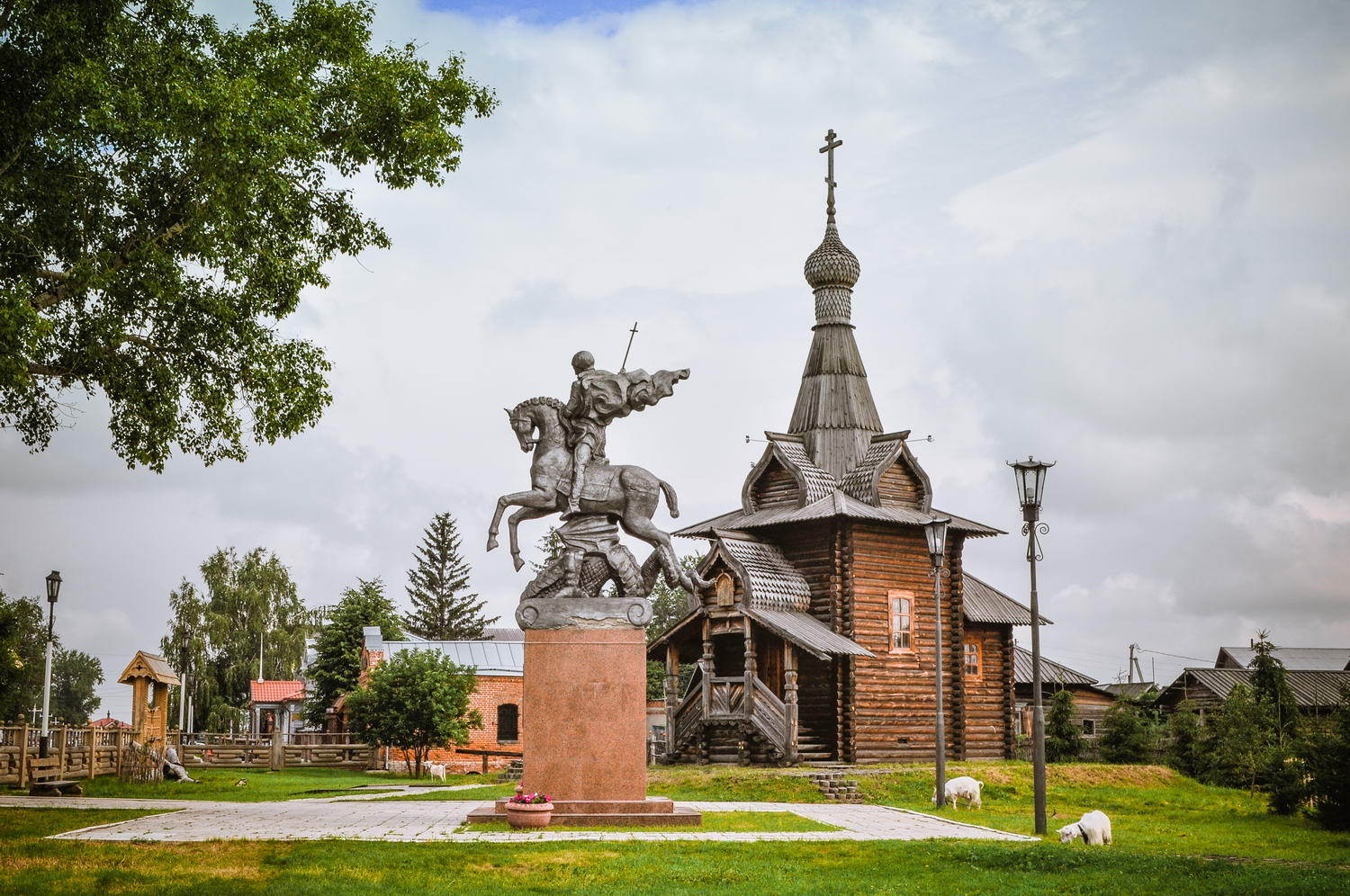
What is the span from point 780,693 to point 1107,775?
7677mm

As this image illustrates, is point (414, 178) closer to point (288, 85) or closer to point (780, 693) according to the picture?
point (288, 85)

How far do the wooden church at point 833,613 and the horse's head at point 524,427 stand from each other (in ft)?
38.8

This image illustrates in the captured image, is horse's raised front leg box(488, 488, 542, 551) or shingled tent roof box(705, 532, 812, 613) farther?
shingled tent roof box(705, 532, 812, 613)

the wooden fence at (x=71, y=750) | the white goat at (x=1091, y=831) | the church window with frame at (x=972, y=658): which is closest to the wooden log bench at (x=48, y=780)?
the wooden fence at (x=71, y=750)

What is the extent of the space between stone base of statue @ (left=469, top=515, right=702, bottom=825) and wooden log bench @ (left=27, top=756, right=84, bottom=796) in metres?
9.93

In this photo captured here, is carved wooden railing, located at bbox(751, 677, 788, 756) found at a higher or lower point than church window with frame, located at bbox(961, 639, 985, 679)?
lower

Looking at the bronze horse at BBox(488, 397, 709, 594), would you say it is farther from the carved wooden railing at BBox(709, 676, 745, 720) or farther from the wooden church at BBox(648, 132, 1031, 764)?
the carved wooden railing at BBox(709, 676, 745, 720)

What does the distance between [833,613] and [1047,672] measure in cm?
1359

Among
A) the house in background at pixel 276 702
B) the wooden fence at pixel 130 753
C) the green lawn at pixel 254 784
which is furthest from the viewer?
the house in background at pixel 276 702

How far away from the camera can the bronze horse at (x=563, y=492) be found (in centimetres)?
1555

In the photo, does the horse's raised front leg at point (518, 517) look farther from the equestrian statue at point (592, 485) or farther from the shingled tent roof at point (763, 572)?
the shingled tent roof at point (763, 572)

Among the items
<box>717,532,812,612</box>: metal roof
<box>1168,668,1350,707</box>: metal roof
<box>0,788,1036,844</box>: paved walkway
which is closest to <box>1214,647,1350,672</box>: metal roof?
<box>1168,668,1350,707</box>: metal roof

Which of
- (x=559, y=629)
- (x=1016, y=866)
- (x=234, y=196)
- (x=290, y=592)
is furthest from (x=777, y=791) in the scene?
(x=290, y=592)

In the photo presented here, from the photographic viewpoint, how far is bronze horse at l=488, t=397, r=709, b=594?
15.6 meters
